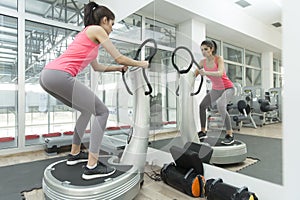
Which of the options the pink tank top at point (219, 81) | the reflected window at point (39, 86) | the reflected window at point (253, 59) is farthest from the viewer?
the reflected window at point (39, 86)

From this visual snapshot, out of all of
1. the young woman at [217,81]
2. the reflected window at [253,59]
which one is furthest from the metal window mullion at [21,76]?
the reflected window at [253,59]

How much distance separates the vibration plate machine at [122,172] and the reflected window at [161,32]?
31cm

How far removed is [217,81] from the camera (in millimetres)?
1641

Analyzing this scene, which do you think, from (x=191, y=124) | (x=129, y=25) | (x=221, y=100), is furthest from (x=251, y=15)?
(x=129, y=25)

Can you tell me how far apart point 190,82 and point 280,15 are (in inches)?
30.7

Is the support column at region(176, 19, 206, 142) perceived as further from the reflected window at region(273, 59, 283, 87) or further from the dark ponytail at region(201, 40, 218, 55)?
the reflected window at region(273, 59, 283, 87)

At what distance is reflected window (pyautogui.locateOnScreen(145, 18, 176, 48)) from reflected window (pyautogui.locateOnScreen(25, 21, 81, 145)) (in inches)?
66.1

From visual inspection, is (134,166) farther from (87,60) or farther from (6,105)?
(6,105)

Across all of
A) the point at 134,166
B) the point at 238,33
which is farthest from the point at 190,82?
the point at 134,166

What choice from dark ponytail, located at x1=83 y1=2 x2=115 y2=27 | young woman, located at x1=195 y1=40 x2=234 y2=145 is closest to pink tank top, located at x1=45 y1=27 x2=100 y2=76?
dark ponytail, located at x1=83 y1=2 x2=115 y2=27

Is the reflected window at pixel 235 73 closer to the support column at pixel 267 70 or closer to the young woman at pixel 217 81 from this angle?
the young woman at pixel 217 81

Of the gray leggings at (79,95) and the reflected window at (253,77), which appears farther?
the reflected window at (253,77)

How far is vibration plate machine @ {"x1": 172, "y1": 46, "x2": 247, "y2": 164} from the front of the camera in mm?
1675

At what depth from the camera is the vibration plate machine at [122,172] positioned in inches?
52.1
